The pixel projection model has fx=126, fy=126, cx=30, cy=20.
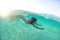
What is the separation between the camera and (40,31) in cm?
127

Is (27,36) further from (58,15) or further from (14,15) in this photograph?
(58,15)

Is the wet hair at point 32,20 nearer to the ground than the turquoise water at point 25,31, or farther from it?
farther from it

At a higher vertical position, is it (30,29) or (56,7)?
(56,7)

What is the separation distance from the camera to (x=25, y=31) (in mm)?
1267

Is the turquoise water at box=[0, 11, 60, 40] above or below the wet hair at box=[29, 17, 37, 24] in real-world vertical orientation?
below

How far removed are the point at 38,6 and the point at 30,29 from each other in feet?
0.82

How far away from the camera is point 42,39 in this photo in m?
1.27

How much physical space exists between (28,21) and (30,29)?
8 cm

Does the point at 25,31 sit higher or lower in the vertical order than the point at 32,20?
lower

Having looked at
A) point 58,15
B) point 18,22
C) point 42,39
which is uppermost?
point 58,15

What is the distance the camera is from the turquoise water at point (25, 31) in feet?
4.15

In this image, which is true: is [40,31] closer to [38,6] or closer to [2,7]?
[38,6]

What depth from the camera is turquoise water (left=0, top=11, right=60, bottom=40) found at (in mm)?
1266

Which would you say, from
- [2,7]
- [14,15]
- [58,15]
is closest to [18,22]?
[14,15]
